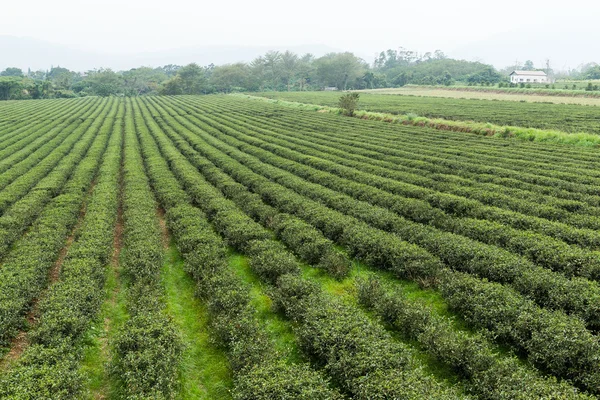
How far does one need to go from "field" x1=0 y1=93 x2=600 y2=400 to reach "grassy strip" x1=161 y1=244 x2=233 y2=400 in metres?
0.07

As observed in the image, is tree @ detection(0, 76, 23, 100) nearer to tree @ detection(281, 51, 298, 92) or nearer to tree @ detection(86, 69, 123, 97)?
tree @ detection(86, 69, 123, 97)

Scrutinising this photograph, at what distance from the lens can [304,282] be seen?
43.0ft

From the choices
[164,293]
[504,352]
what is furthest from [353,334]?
[164,293]

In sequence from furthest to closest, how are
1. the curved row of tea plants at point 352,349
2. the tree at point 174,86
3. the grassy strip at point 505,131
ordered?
the tree at point 174,86
the grassy strip at point 505,131
the curved row of tea plants at point 352,349

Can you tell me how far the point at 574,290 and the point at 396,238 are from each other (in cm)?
643

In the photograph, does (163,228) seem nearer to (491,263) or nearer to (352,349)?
(352,349)

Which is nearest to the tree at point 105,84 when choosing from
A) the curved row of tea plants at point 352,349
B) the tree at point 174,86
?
the tree at point 174,86

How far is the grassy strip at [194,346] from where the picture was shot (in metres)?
9.99

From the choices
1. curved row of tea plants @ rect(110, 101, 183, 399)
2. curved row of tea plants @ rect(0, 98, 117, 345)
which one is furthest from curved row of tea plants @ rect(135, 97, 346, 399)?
curved row of tea plants @ rect(0, 98, 117, 345)

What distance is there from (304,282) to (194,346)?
4167 millimetres

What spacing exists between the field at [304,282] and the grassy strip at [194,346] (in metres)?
0.07

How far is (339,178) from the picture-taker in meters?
25.3

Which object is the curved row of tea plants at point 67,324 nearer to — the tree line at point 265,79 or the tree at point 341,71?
the tree line at point 265,79

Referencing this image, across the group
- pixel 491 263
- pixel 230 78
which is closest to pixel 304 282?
pixel 491 263
